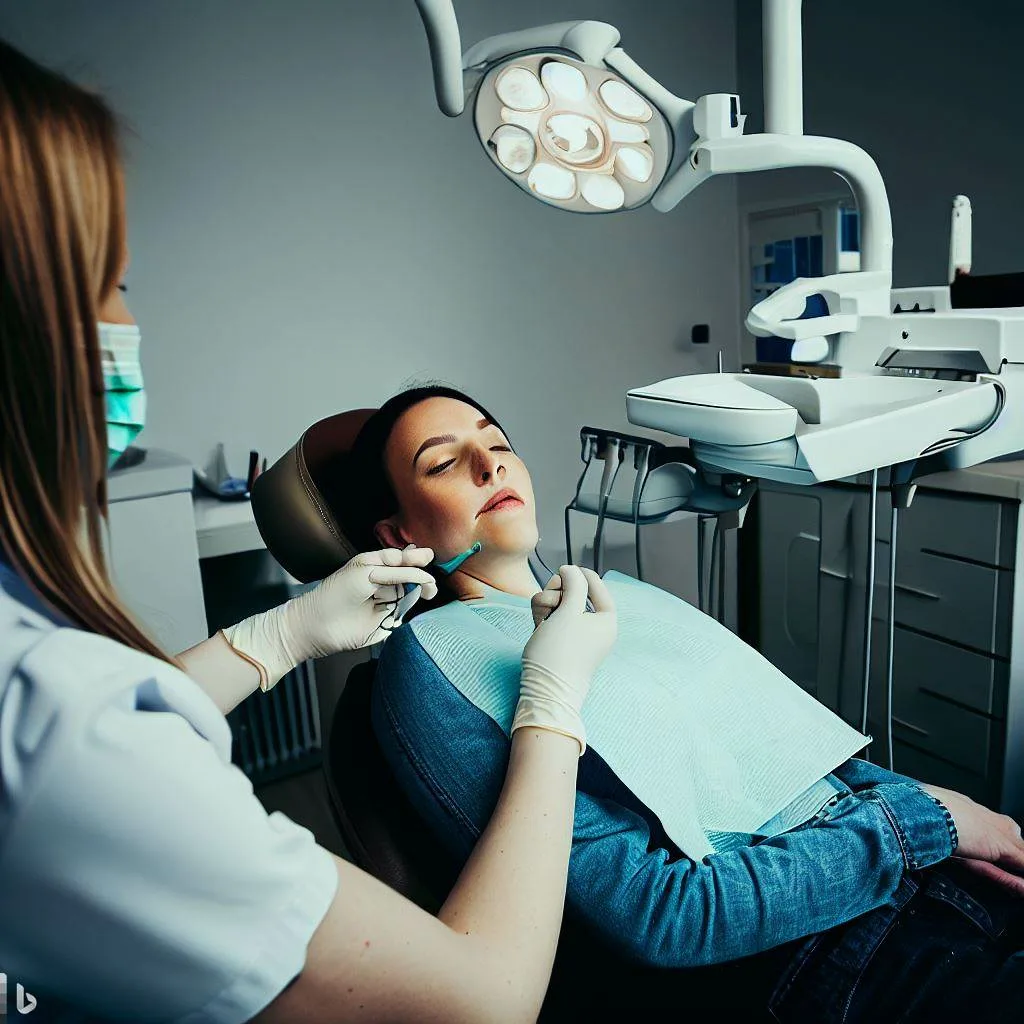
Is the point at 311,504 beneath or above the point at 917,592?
above

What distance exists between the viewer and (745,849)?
0.81 meters

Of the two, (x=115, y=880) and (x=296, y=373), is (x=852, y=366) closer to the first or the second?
(x=115, y=880)

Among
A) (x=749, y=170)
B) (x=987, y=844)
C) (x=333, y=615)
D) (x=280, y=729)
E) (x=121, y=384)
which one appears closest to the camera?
(x=121, y=384)

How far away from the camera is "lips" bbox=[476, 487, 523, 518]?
109 centimetres

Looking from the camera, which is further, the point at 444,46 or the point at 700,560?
the point at 700,560

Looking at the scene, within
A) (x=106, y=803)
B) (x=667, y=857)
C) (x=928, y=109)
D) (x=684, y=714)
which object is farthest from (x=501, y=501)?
(x=928, y=109)

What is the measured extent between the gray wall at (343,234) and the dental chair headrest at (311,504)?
1.28 meters

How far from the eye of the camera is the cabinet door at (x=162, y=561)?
1721 millimetres

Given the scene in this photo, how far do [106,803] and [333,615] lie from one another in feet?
1.98

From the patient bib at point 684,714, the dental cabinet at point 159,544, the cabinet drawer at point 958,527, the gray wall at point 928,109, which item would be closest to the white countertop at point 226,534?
the dental cabinet at point 159,544

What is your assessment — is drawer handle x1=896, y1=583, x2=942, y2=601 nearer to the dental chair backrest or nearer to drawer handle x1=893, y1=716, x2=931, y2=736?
drawer handle x1=893, y1=716, x2=931, y2=736

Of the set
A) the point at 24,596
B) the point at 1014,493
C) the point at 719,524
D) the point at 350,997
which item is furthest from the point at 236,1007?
the point at 1014,493

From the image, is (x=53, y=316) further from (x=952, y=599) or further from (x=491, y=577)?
(x=952, y=599)

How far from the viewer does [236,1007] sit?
45 centimetres
